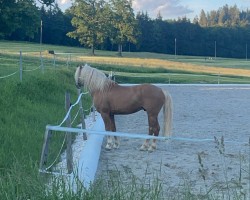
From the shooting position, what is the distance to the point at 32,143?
294 inches

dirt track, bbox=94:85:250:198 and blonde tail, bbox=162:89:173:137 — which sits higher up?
blonde tail, bbox=162:89:173:137

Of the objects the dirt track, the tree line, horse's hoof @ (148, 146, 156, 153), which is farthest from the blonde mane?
the tree line

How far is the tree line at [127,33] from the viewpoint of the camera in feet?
215

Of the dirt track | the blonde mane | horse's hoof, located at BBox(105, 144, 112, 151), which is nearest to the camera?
the dirt track

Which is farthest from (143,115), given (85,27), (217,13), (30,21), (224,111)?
(217,13)

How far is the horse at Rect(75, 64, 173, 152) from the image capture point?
28.7 feet

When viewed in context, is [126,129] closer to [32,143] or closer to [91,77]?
[91,77]

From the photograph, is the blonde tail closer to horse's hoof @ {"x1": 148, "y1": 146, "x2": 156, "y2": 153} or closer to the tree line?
horse's hoof @ {"x1": 148, "y1": 146, "x2": 156, "y2": 153}

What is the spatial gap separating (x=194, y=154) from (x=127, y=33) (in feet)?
195

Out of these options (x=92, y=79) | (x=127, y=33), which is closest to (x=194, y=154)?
(x=92, y=79)

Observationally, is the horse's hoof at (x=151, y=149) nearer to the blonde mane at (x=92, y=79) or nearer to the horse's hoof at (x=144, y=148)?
the horse's hoof at (x=144, y=148)

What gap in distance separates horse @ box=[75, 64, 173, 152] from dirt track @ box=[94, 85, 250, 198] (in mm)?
426

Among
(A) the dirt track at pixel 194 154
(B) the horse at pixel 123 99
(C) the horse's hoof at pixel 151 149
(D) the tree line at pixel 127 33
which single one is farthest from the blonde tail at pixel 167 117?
(D) the tree line at pixel 127 33

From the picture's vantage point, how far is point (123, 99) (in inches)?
349
